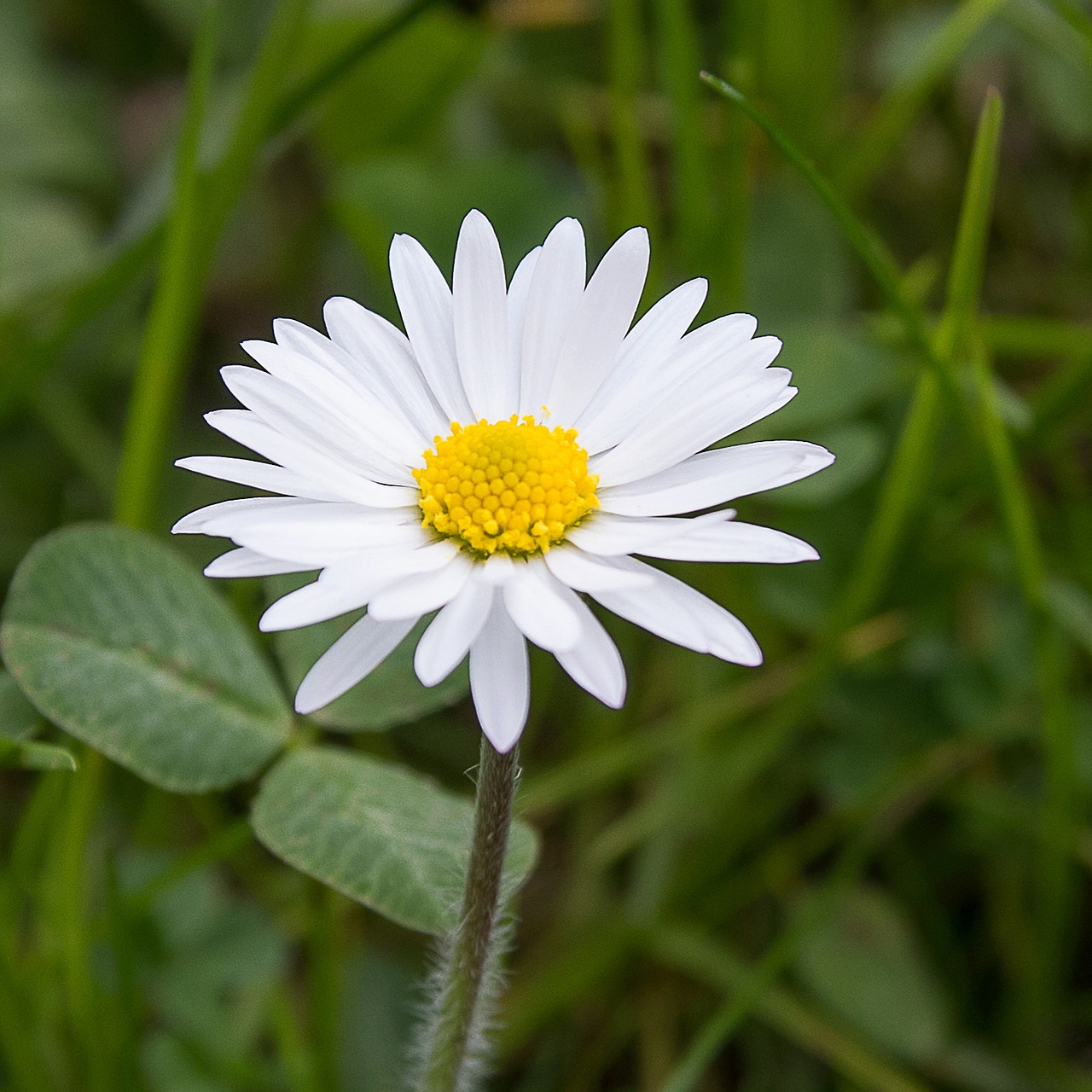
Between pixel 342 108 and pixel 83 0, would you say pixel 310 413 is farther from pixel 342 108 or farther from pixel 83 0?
pixel 83 0

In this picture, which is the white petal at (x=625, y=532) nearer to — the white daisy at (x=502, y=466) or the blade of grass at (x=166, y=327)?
the white daisy at (x=502, y=466)

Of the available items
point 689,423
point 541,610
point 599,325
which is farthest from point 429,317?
point 541,610

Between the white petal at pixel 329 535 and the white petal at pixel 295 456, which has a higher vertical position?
the white petal at pixel 295 456

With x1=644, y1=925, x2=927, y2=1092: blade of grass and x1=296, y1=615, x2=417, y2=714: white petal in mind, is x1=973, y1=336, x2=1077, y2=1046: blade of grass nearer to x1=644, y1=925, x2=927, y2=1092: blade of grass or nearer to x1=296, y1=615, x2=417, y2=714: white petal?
x1=644, y1=925, x2=927, y2=1092: blade of grass

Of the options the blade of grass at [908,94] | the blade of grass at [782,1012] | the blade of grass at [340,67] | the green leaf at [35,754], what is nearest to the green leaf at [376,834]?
the green leaf at [35,754]

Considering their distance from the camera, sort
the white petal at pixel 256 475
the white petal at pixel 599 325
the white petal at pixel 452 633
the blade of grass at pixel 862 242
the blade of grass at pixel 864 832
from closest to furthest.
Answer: the white petal at pixel 452 633, the white petal at pixel 256 475, the white petal at pixel 599 325, the blade of grass at pixel 862 242, the blade of grass at pixel 864 832

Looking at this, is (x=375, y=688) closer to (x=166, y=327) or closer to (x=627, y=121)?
(x=166, y=327)

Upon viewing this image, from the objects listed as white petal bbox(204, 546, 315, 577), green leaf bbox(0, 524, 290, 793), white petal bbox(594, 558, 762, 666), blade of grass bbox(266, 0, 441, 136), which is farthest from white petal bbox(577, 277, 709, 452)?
blade of grass bbox(266, 0, 441, 136)
